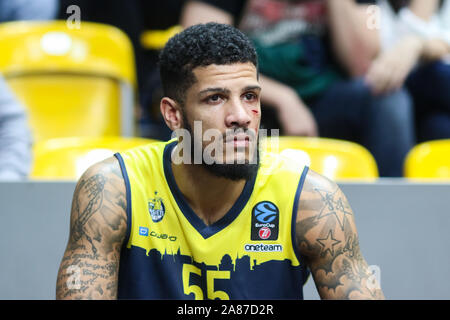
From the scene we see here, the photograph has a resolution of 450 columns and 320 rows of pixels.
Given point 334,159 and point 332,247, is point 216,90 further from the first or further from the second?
point 334,159

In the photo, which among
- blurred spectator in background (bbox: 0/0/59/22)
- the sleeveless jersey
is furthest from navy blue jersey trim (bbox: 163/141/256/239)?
blurred spectator in background (bbox: 0/0/59/22)

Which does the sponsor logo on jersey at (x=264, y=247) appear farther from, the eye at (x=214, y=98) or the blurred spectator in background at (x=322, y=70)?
the blurred spectator in background at (x=322, y=70)

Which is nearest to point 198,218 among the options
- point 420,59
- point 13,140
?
point 13,140

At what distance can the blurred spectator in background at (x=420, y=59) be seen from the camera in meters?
2.74

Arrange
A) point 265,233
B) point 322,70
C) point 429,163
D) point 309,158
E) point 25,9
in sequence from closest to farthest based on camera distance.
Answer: point 265,233 → point 309,158 → point 429,163 → point 322,70 → point 25,9

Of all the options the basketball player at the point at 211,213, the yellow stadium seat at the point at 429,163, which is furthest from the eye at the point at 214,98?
the yellow stadium seat at the point at 429,163

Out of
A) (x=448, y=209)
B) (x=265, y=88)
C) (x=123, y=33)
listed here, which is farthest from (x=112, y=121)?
(x=448, y=209)

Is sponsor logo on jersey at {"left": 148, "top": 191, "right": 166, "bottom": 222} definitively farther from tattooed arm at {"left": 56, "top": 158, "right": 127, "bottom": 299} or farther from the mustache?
the mustache

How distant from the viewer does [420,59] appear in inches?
113

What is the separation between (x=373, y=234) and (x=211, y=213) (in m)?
0.63

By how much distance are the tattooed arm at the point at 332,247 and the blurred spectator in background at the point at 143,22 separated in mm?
1483

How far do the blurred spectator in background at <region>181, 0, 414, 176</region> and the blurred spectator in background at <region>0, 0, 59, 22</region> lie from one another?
0.80 m
